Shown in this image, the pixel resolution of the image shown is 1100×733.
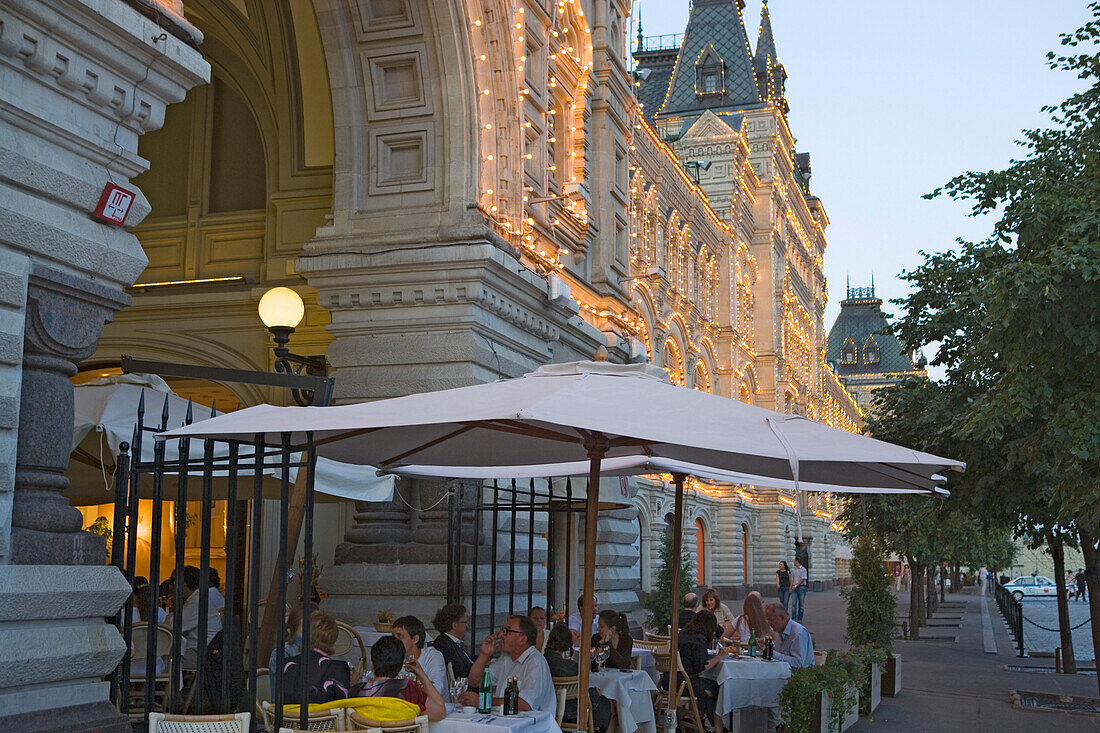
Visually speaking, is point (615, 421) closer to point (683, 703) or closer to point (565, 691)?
point (565, 691)

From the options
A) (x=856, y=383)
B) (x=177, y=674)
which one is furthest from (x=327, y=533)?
(x=856, y=383)

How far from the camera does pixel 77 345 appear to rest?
7.06 metres

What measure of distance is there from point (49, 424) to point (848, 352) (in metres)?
120

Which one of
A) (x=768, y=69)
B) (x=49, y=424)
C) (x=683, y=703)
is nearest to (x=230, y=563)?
(x=49, y=424)

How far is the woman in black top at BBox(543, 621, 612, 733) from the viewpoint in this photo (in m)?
8.80

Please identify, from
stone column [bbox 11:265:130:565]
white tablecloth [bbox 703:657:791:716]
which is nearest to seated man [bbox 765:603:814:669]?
white tablecloth [bbox 703:657:791:716]

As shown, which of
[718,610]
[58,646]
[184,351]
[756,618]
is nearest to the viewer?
[58,646]

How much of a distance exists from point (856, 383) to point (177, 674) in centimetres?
11646

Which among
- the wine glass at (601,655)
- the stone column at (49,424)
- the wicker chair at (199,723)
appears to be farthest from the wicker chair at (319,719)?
the wine glass at (601,655)

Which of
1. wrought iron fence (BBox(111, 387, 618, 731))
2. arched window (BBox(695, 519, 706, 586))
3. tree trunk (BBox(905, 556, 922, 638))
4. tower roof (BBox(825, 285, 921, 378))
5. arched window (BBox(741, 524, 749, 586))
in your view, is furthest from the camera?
tower roof (BBox(825, 285, 921, 378))

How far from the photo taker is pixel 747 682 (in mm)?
10961

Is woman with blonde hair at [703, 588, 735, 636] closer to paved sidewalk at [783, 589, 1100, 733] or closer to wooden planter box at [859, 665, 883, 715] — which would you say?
wooden planter box at [859, 665, 883, 715]

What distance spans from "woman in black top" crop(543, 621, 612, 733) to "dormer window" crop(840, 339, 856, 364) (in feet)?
380

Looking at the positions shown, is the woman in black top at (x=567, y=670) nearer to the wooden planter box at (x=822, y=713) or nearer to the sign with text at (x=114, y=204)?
the wooden planter box at (x=822, y=713)
